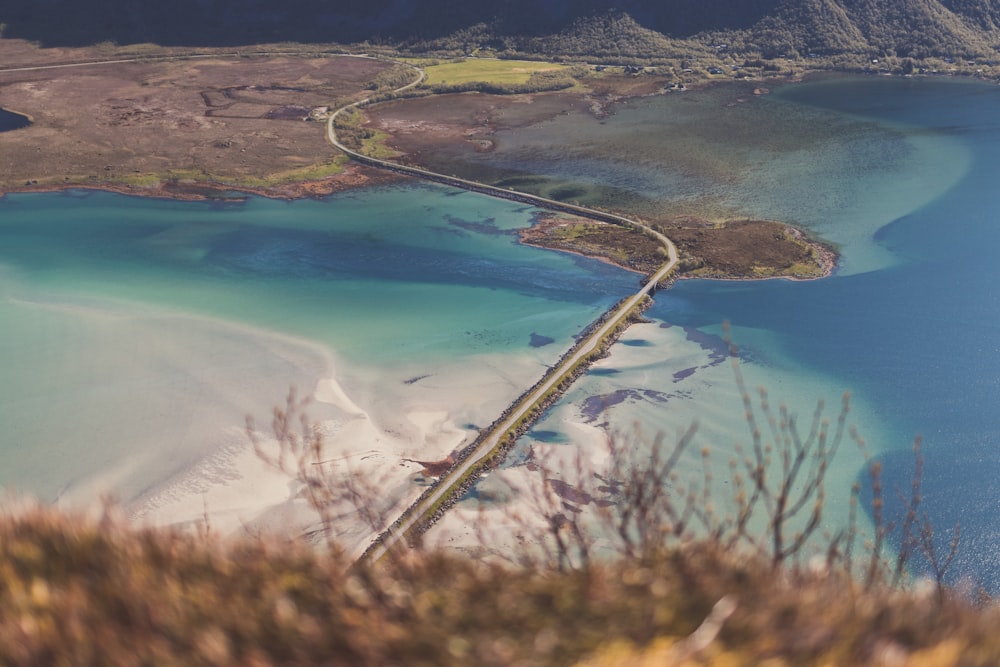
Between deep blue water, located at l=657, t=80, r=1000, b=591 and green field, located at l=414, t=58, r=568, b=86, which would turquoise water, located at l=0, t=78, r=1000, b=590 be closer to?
deep blue water, located at l=657, t=80, r=1000, b=591

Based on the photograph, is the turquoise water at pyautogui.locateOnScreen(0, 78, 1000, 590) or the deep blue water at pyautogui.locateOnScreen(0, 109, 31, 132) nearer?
the turquoise water at pyautogui.locateOnScreen(0, 78, 1000, 590)

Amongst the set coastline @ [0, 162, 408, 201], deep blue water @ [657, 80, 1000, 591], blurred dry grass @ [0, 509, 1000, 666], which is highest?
blurred dry grass @ [0, 509, 1000, 666]

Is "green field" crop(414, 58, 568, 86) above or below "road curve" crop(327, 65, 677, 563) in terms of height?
above

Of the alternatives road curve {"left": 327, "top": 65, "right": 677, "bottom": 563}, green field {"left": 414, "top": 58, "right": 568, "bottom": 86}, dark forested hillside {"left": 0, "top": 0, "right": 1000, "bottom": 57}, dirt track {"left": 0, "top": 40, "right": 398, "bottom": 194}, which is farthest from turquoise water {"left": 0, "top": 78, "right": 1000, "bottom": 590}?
dark forested hillside {"left": 0, "top": 0, "right": 1000, "bottom": 57}

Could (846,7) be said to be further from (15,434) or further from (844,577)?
(844,577)

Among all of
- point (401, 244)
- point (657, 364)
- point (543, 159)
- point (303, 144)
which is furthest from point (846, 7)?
point (657, 364)

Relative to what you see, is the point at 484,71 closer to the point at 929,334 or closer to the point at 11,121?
the point at 11,121

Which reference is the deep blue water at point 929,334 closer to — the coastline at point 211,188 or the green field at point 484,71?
the coastline at point 211,188
